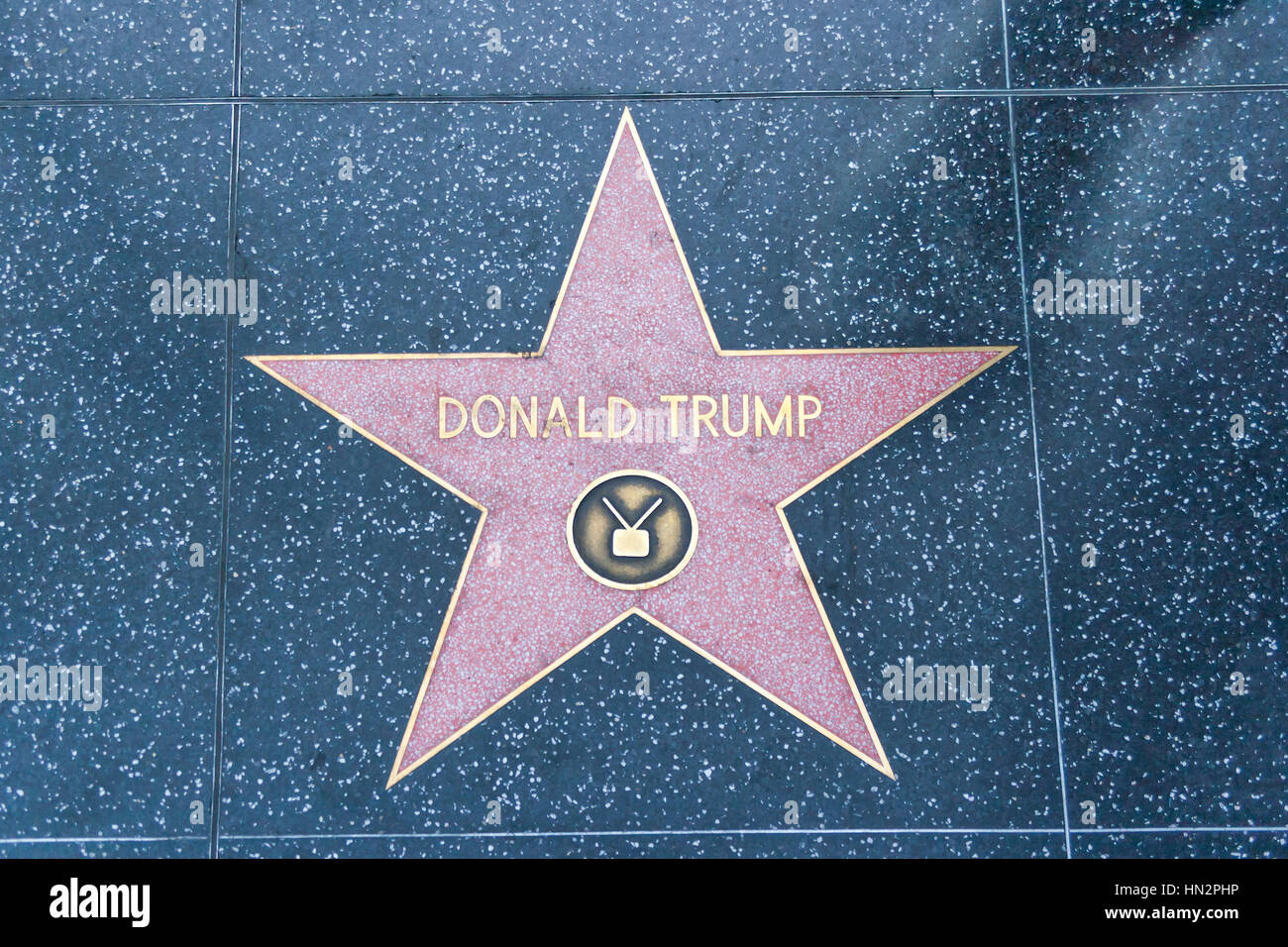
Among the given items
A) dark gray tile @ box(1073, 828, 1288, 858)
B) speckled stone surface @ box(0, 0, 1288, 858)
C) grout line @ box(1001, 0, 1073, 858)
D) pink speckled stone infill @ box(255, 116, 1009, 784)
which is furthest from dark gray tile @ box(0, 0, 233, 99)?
dark gray tile @ box(1073, 828, 1288, 858)

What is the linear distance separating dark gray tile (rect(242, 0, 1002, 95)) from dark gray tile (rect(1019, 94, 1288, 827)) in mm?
281

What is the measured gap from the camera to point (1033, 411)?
218 centimetres

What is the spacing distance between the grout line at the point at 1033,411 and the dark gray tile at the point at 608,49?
1.0 inches

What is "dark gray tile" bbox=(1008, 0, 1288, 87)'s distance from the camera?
88.4 inches

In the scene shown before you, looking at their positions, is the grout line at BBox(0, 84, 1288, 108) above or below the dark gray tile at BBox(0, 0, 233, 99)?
below

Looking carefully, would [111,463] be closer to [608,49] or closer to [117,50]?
[117,50]

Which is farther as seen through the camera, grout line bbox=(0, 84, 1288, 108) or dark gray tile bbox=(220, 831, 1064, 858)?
grout line bbox=(0, 84, 1288, 108)

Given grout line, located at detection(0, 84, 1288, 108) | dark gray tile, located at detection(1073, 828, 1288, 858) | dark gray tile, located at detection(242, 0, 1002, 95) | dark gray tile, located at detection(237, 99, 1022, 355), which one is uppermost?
dark gray tile, located at detection(242, 0, 1002, 95)

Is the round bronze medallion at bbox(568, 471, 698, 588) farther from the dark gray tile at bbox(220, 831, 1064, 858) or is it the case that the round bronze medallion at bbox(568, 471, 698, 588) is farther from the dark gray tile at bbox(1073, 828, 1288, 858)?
the dark gray tile at bbox(1073, 828, 1288, 858)

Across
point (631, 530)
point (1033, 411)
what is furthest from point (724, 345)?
point (1033, 411)

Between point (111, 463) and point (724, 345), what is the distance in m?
1.41

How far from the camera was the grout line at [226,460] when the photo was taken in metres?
2.12

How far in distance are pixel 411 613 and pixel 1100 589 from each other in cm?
Result: 153
